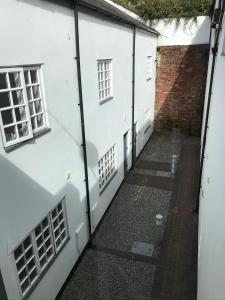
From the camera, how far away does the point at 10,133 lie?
14.2 feet

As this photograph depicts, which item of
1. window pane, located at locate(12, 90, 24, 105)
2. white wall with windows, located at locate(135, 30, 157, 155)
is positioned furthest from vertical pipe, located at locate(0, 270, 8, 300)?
white wall with windows, located at locate(135, 30, 157, 155)

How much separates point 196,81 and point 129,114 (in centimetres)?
714

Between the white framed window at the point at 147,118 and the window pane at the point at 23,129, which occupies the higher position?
the window pane at the point at 23,129

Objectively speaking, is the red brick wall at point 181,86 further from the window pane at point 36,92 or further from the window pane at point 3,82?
the window pane at point 3,82

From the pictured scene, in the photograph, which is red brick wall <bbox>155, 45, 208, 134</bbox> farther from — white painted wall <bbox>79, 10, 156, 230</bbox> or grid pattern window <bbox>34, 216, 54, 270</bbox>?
grid pattern window <bbox>34, 216, 54, 270</bbox>

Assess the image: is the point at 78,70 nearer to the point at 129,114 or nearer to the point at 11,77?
the point at 11,77

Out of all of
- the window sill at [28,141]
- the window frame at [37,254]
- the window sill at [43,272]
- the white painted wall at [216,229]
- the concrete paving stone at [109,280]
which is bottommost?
the concrete paving stone at [109,280]

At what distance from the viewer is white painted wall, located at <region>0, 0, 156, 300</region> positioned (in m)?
4.21

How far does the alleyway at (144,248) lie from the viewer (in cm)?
651

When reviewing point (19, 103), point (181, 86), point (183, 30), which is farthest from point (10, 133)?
point (183, 30)

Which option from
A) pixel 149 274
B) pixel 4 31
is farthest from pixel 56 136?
pixel 149 274

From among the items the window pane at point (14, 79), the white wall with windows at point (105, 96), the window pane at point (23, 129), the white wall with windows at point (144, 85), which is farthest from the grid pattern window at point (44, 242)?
the white wall with windows at point (144, 85)

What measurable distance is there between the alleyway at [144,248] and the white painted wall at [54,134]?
71cm

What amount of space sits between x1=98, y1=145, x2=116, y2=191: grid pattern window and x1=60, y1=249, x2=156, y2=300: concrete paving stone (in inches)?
97.3
